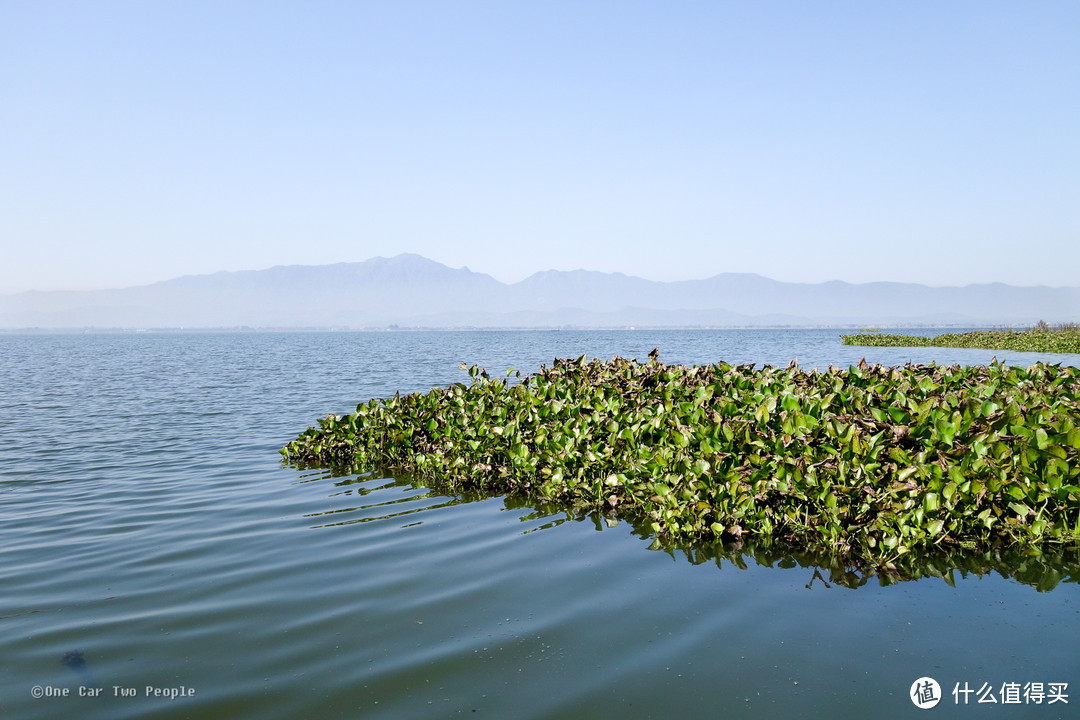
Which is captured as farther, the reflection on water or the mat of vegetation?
the mat of vegetation

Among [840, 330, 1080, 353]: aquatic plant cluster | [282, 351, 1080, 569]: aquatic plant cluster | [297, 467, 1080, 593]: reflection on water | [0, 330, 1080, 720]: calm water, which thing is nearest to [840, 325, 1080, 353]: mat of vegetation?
[840, 330, 1080, 353]: aquatic plant cluster

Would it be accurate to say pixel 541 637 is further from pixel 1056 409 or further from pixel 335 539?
pixel 1056 409

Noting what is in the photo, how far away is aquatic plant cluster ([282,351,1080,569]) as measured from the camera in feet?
21.0

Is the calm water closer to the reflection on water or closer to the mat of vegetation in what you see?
the reflection on water

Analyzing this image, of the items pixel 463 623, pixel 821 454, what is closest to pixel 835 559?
pixel 821 454

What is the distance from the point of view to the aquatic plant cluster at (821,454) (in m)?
6.40

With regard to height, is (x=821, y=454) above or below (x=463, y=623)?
above

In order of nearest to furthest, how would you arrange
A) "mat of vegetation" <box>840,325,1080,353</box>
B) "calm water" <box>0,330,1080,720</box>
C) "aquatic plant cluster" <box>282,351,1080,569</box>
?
"calm water" <box>0,330,1080,720</box>, "aquatic plant cluster" <box>282,351,1080,569</box>, "mat of vegetation" <box>840,325,1080,353</box>

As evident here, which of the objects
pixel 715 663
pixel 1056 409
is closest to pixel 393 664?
pixel 715 663

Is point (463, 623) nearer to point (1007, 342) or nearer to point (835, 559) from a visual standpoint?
point (835, 559)

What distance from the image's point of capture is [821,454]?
6.84 metres

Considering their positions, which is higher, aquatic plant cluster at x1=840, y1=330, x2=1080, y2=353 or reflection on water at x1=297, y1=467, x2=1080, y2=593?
aquatic plant cluster at x1=840, y1=330, x2=1080, y2=353

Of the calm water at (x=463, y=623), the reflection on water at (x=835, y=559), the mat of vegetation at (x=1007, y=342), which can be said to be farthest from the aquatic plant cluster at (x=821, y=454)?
the mat of vegetation at (x=1007, y=342)

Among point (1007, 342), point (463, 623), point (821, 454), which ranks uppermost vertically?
point (821, 454)
